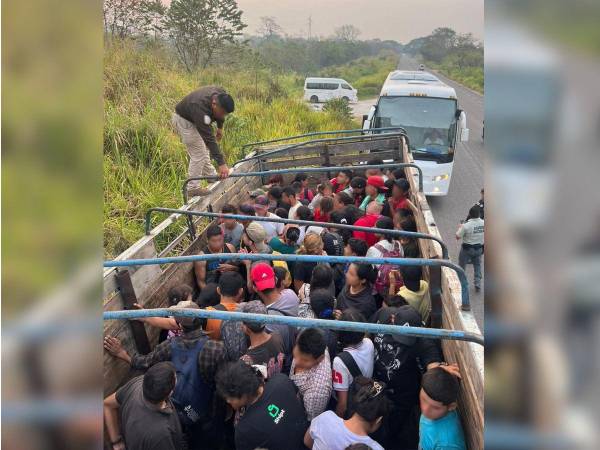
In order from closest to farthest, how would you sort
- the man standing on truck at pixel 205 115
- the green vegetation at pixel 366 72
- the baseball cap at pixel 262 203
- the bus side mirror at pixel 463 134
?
the man standing on truck at pixel 205 115 → the baseball cap at pixel 262 203 → the bus side mirror at pixel 463 134 → the green vegetation at pixel 366 72

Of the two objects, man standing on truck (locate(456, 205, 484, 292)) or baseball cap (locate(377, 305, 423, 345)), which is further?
man standing on truck (locate(456, 205, 484, 292))

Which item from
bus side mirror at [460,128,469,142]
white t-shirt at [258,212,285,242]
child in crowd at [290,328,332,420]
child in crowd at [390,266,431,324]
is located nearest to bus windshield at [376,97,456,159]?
bus side mirror at [460,128,469,142]

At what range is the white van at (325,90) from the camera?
81.4ft

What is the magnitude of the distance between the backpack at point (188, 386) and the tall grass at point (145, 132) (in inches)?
124

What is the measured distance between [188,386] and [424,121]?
8272 mm

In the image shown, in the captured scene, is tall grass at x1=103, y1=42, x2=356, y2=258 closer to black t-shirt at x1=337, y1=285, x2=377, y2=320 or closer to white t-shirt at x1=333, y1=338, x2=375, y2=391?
black t-shirt at x1=337, y1=285, x2=377, y2=320

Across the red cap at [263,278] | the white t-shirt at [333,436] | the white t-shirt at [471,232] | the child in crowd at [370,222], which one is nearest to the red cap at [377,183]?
the child in crowd at [370,222]

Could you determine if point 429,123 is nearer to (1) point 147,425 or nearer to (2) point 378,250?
(2) point 378,250

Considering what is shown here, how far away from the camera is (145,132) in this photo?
7.46m

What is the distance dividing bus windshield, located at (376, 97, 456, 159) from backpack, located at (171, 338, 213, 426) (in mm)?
7459

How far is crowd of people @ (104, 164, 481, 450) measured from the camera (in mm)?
2215

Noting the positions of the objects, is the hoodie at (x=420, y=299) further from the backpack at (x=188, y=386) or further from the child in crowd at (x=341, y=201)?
the child in crowd at (x=341, y=201)
